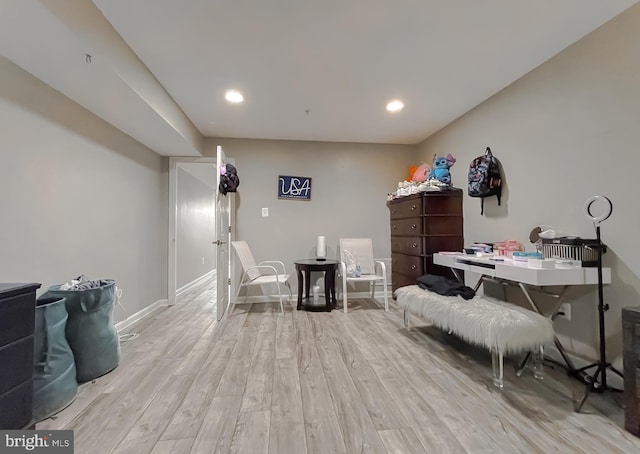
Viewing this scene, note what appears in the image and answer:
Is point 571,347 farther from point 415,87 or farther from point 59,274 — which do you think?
point 59,274

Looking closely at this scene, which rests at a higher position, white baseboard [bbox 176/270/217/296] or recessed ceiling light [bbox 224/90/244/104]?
recessed ceiling light [bbox 224/90/244/104]

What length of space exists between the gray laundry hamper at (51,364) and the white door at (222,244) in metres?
1.47

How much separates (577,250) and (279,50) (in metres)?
2.42

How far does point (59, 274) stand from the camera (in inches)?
79.6

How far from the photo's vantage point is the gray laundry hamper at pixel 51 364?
147 cm

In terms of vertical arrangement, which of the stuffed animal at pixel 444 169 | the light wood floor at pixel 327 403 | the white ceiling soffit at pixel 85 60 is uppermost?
the white ceiling soffit at pixel 85 60

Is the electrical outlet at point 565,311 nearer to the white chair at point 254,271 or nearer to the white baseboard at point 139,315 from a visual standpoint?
the white chair at point 254,271

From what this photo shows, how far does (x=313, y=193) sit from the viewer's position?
161 inches

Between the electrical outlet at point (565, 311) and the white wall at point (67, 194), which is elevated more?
the white wall at point (67, 194)

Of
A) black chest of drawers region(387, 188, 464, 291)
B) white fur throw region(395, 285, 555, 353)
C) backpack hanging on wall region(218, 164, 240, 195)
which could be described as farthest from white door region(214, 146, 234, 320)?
black chest of drawers region(387, 188, 464, 291)

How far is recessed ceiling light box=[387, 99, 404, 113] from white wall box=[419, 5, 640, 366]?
2.86 ft

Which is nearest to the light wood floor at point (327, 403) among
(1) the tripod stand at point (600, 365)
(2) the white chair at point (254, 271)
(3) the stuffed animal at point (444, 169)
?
(1) the tripod stand at point (600, 365)

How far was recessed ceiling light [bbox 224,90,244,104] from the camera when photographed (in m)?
2.68

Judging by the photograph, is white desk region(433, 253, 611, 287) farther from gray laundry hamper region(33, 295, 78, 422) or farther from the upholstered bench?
gray laundry hamper region(33, 295, 78, 422)
